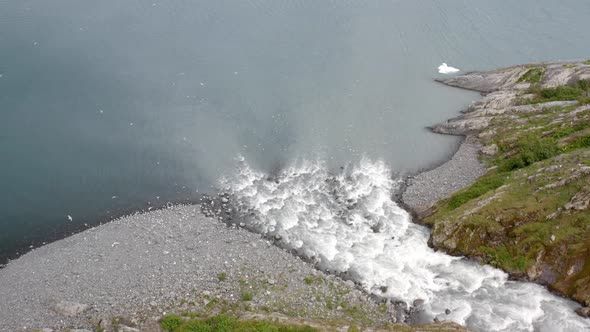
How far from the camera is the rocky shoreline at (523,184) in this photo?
4128cm

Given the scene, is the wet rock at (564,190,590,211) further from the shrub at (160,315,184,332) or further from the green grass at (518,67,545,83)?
the shrub at (160,315,184,332)

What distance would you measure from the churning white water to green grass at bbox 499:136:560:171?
46.3 ft

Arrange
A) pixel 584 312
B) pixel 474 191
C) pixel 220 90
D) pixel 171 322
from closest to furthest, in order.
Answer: pixel 171 322 < pixel 584 312 < pixel 474 191 < pixel 220 90

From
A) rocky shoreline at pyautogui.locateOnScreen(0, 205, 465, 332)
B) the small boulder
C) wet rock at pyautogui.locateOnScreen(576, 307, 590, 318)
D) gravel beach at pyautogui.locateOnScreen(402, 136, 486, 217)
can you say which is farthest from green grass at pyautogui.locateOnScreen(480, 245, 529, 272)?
the small boulder

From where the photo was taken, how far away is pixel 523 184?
4675 centimetres

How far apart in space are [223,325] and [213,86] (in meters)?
46.4

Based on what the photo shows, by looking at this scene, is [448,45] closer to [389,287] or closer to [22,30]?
[389,287]

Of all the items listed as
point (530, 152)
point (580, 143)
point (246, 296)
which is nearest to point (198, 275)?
point (246, 296)

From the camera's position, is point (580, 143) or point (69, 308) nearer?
point (69, 308)

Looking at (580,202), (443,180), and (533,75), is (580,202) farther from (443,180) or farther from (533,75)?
(533,75)

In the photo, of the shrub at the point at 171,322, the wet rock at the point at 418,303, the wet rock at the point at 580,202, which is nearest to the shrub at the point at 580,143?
the wet rock at the point at 580,202

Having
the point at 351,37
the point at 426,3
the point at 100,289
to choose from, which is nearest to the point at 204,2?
the point at 351,37

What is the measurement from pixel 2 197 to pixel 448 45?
7999 centimetres

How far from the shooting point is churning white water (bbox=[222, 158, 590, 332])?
129 feet
